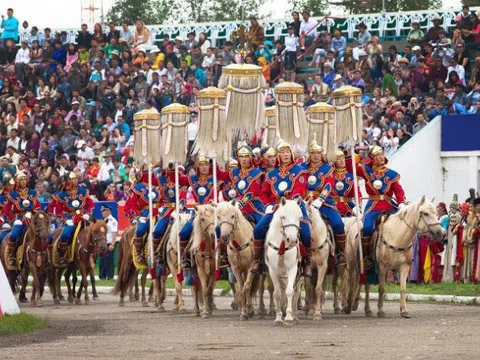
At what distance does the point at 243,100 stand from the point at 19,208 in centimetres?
582

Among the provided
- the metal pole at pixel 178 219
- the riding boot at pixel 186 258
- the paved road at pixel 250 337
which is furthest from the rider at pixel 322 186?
the metal pole at pixel 178 219

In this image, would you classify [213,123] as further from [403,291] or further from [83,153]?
[83,153]

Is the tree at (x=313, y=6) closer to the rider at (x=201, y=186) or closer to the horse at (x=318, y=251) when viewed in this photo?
the rider at (x=201, y=186)

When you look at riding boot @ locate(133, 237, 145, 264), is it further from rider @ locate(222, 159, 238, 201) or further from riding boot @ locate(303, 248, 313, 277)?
riding boot @ locate(303, 248, 313, 277)

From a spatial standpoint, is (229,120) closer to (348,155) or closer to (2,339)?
(348,155)

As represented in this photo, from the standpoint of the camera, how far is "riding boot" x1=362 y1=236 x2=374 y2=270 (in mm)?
23672

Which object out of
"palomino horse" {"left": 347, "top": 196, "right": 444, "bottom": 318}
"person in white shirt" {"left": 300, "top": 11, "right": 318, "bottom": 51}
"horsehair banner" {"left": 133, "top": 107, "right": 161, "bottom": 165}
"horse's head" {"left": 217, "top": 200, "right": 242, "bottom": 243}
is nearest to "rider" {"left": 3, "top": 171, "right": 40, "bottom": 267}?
"horsehair banner" {"left": 133, "top": 107, "right": 161, "bottom": 165}

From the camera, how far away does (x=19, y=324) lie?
67.9 feet

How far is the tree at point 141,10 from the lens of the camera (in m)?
72.1

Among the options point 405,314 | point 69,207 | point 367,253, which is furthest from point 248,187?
point 69,207

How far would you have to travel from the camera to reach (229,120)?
2544cm

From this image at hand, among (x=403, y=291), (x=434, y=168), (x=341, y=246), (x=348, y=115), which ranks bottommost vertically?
(x=403, y=291)

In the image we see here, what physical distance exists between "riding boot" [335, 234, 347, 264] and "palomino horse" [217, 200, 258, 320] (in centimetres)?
138

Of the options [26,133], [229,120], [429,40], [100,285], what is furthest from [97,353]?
[26,133]
